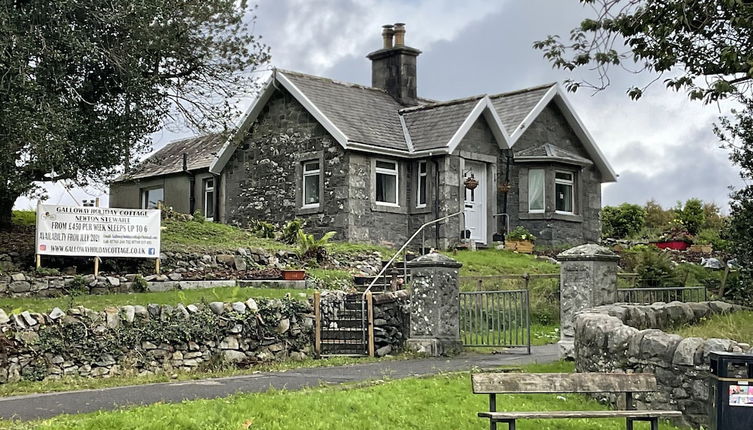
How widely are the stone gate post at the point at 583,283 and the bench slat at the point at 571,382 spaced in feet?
20.8

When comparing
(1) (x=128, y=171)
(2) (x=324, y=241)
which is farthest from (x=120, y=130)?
(2) (x=324, y=241)

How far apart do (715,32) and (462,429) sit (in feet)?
25.5

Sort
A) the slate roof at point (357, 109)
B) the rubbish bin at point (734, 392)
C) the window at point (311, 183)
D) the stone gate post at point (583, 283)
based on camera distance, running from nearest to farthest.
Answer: the rubbish bin at point (734, 392)
the stone gate post at point (583, 283)
the slate roof at point (357, 109)
the window at point (311, 183)

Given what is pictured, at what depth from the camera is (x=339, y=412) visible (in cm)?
1057

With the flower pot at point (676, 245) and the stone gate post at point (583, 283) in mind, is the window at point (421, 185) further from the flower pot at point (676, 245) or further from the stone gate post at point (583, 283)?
the stone gate post at point (583, 283)

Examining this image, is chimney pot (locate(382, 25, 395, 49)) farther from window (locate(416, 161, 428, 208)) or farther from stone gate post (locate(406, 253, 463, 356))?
stone gate post (locate(406, 253, 463, 356))

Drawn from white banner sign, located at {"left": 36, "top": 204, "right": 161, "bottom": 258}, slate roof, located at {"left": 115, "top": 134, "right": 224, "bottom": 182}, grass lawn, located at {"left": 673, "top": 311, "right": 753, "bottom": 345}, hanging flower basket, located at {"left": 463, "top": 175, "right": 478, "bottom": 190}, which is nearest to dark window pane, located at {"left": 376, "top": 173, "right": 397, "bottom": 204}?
hanging flower basket, located at {"left": 463, "top": 175, "right": 478, "bottom": 190}

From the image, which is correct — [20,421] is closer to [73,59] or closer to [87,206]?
[87,206]

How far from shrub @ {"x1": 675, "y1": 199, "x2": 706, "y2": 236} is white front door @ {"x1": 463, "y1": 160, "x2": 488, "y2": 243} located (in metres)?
13.1

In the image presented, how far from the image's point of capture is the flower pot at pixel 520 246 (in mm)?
29469

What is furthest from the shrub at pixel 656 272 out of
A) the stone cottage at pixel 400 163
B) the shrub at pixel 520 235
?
the stone cottage at pixel 400 163

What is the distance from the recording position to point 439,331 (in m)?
17.6

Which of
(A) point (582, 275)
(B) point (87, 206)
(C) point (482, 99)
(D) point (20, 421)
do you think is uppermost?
(C) point (482, 99)

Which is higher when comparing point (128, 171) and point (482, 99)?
point (482, 99)
